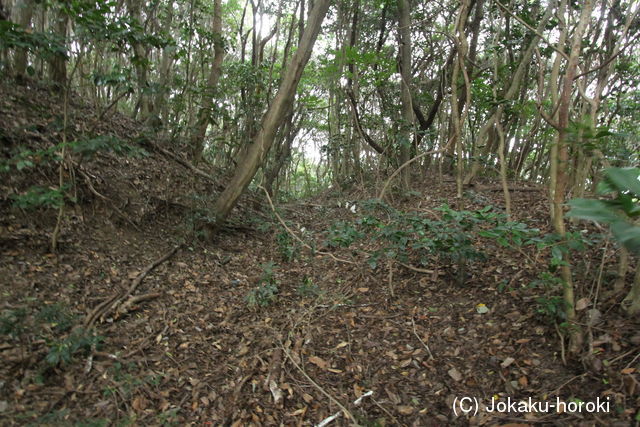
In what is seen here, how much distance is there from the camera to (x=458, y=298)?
359cm

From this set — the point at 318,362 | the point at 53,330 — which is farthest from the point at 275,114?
the point at 53,330

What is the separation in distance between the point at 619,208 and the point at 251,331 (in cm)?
319

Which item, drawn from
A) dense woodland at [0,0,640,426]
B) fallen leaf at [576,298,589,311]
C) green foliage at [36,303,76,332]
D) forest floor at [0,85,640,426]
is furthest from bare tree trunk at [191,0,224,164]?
fallen leaf at [576,298,589,311]

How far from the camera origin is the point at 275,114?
16.0 feet

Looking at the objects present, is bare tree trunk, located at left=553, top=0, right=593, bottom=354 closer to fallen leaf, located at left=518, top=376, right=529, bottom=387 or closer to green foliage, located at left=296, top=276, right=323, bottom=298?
fallen leaf, located at left=518, top=376, right=529, bottom=387

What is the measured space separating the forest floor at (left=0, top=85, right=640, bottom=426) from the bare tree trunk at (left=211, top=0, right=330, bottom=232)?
1.92ft

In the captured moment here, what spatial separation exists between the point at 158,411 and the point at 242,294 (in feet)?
5.86

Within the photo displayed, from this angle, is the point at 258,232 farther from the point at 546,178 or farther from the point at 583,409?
the point at 546,178

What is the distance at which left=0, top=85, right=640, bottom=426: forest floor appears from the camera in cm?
246

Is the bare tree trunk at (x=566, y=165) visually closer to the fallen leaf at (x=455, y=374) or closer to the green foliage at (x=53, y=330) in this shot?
the fallen leaf at (x=455, y=374)

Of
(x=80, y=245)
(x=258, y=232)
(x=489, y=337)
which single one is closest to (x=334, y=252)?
(x=258, y=232)

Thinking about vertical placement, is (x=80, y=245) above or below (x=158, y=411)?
above

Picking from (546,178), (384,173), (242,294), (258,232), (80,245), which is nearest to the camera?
(80,245)

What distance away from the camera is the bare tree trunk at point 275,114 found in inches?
186
